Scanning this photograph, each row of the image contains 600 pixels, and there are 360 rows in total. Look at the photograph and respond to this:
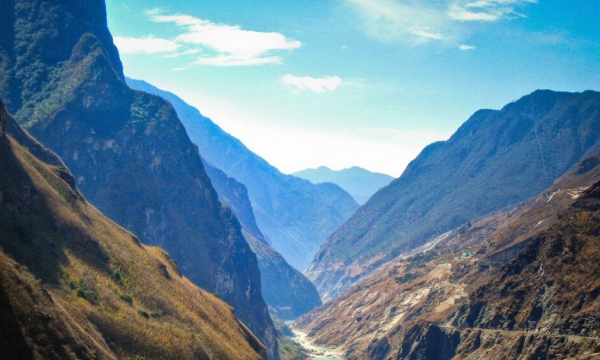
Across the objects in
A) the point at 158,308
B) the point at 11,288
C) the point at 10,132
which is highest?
the point at 10,132

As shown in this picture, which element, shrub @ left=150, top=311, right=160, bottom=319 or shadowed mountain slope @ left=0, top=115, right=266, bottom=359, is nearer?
shadowed mountain slope @ left=0, top=115, right=266, bottom=359

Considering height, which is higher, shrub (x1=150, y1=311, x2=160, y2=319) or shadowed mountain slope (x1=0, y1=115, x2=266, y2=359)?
shadowed mountain slope (x1=0, y1=115, x2=266, y2=359)

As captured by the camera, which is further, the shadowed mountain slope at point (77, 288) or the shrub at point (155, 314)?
the shrub at point (155, 314)

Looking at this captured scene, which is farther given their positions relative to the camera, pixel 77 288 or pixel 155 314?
pixel 155 314

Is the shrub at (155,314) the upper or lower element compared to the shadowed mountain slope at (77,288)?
lower

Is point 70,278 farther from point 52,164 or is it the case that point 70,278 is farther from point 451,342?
point 451,342

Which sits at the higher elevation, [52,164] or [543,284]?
[52,164]

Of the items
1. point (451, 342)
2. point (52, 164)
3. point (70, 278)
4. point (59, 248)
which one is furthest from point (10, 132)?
point (451, 342)

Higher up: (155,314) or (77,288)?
(77,288)
